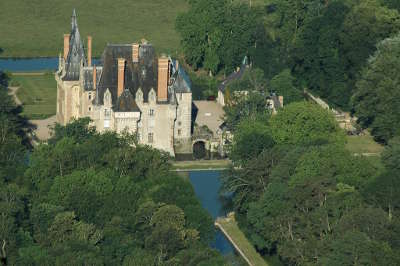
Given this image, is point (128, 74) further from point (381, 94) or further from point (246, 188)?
point (381, 94)

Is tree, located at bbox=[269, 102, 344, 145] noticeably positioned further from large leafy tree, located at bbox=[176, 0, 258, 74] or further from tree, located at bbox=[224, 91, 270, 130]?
large leafy tree, located at bbox=[176, 0, 258, 74]

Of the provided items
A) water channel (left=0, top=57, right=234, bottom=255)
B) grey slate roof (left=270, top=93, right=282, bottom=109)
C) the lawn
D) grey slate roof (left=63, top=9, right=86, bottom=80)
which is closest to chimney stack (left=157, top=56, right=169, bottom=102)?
water channel (left=0, top=57, right=234, bottom=255)

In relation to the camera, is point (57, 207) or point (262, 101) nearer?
point (57, 207)

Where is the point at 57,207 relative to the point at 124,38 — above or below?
below

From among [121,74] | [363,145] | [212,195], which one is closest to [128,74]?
[121,74]

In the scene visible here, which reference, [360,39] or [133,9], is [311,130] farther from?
[133,9]

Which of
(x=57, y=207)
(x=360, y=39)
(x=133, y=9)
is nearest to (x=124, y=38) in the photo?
(x=133, y=9)
